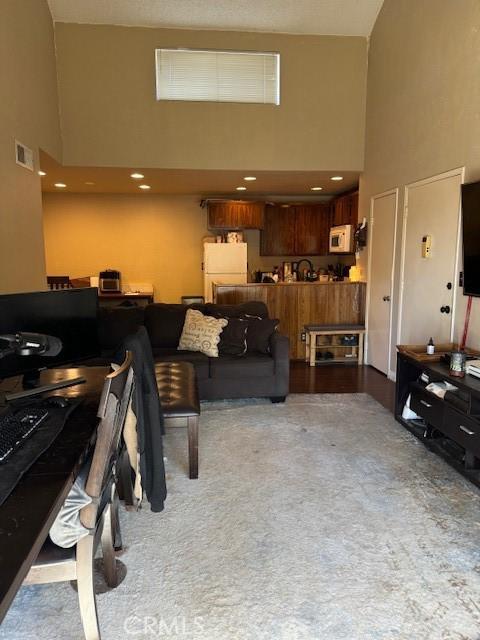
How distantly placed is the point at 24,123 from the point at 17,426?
3478 mm

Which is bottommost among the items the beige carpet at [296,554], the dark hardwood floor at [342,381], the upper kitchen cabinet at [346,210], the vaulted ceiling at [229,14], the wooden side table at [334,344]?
the beige carpet at [296,554]

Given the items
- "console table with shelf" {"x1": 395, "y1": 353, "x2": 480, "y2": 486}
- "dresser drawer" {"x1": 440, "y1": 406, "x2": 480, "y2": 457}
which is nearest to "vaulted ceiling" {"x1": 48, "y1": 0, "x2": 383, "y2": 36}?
"console table with shelf" {"x1": 395, "y1": 353, "x2": 480, "y2": 486}

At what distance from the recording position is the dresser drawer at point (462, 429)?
8.21 ft

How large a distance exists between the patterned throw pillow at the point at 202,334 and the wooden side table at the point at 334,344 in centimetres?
168

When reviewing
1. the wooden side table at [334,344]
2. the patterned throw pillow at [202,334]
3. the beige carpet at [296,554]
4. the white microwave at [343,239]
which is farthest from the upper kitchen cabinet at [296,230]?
the beige carpet at [296,554]

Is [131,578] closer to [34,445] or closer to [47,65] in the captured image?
[34,445]

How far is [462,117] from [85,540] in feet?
12.6

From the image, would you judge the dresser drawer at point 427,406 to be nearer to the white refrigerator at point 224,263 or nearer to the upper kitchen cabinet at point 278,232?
the white refrigerator at point 224,263

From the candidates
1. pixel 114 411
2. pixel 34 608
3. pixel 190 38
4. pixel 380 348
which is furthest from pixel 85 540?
pixel 190 38

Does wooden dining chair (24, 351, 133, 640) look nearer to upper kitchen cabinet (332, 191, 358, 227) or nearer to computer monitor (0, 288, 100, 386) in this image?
computer monitor (0, 288, 100, 386)

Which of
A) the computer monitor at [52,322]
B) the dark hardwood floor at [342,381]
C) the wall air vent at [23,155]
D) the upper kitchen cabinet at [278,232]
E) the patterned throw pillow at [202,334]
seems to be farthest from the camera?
the upper kitchen cabinet at [278,232]

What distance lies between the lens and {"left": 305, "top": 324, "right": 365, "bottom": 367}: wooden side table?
5469 millimetres

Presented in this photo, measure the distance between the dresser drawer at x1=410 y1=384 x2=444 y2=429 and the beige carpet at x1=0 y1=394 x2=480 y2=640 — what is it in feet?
0.80

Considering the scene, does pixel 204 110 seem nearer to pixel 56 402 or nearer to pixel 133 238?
pixel 133 238
